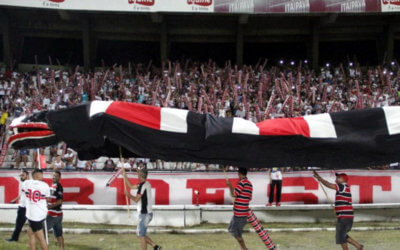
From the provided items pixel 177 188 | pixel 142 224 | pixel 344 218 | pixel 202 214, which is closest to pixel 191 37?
pixel 177 188

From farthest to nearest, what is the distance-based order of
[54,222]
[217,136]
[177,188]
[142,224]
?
[177,188]
[54,222]
[142,224]
[217,136]

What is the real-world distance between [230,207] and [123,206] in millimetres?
2746

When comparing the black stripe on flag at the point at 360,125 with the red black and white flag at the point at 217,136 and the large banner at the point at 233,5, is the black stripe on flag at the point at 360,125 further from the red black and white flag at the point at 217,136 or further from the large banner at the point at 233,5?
the large banner at the point at 233,5

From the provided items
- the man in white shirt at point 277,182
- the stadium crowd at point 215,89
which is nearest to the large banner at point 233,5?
the stadium crowd at point 215,89

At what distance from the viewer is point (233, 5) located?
74.5 feet

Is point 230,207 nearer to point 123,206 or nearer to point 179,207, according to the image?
point 179,207

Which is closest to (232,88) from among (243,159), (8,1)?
(8,1)

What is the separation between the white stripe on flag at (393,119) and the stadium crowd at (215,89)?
32.5ft

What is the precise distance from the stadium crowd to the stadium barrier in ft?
17.4

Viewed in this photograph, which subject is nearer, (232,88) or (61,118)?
(61,118)

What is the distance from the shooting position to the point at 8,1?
22484 millimetres

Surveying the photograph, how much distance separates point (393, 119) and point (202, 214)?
6.27 meters

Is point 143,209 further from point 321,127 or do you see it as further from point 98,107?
point 321,127

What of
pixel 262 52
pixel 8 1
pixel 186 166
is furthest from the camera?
pixel 262 52
